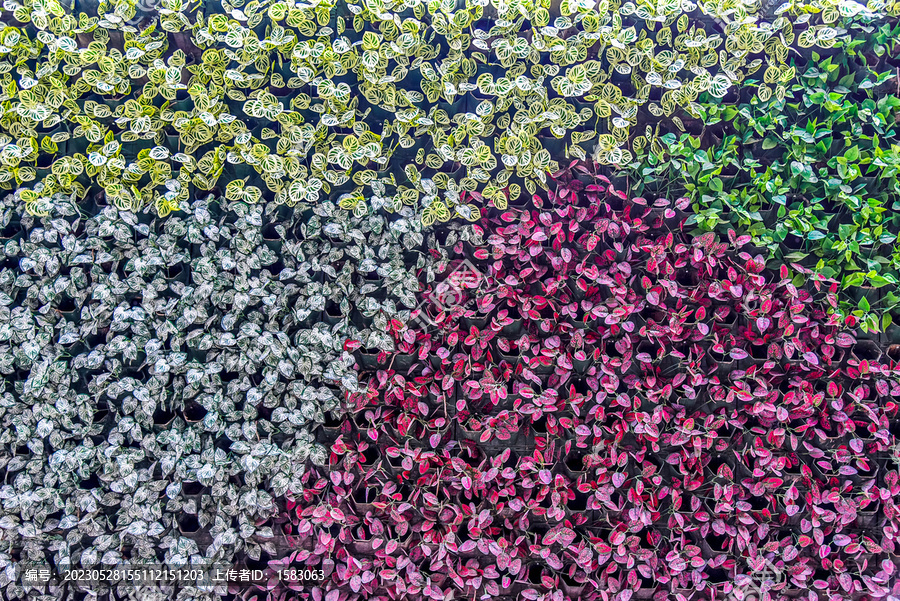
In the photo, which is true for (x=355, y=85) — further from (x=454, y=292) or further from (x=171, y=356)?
(x=171, y=356)

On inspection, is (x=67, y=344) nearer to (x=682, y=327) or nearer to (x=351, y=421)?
(x=351, y=421)

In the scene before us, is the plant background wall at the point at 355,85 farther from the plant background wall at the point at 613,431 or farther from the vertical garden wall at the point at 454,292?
the plant background wall at the point at 613,431

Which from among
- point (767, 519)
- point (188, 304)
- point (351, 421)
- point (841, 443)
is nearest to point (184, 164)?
point (188, 304)

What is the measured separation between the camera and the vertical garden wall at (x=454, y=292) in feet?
4.70

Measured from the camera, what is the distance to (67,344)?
4.85 feet

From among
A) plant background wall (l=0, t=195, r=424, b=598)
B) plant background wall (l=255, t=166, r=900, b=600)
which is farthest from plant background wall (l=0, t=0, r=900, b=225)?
plant background wall (l=255, t=166, r=900, b=600)

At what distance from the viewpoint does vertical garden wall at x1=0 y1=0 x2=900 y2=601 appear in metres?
1.43

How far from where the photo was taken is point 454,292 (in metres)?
1.50

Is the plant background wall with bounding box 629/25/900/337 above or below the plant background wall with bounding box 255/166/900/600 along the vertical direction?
above

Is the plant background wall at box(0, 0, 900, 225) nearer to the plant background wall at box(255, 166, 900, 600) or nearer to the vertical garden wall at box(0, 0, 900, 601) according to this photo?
the vertical garden wall at box(0, 0, 900, 601)

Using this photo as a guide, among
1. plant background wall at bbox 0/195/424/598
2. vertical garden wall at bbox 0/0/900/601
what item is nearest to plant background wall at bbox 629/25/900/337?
vertical garden wall at bbox 0/0/900/601

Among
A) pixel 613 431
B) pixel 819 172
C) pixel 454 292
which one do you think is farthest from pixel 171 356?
pixel 819 172

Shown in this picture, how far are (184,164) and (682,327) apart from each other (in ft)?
5.04

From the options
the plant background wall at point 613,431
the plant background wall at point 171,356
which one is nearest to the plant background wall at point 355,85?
the plant background wall at point 171,356
